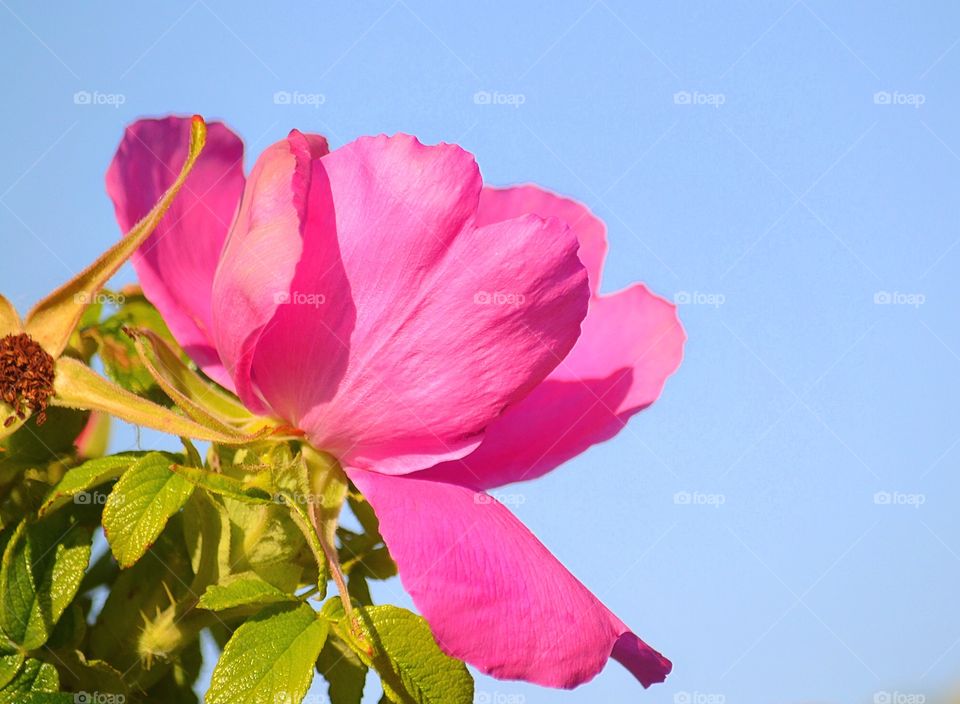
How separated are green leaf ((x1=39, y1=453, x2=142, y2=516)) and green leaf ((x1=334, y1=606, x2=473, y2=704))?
0.53ft


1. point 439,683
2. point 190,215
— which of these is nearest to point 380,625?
point 439,683

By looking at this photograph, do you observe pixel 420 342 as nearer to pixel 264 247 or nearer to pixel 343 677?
pixel 264 247

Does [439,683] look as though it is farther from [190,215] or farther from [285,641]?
[190,215]

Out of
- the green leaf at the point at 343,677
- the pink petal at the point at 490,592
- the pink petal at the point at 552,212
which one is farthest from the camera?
the pink petal at the point at 552,212

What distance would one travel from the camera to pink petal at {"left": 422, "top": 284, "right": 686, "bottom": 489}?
0.80 meters

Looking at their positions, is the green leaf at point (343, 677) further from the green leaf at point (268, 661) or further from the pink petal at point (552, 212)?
the pink petal at point (552, 212)

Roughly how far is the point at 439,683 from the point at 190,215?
364 millimetres

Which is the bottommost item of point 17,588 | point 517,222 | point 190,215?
point 17,588

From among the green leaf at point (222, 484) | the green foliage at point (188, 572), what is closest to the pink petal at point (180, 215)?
the green foliage at point (188, 572)

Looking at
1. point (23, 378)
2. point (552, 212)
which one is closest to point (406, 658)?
point (23, 378)

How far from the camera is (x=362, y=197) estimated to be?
27.5 inches

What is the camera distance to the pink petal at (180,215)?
0.79 meters

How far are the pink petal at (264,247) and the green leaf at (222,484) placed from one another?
0.25 feet

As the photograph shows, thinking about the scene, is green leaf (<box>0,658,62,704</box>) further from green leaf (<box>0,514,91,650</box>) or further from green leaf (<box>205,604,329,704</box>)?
green leaf (<box>205,604,329,704</box>)
